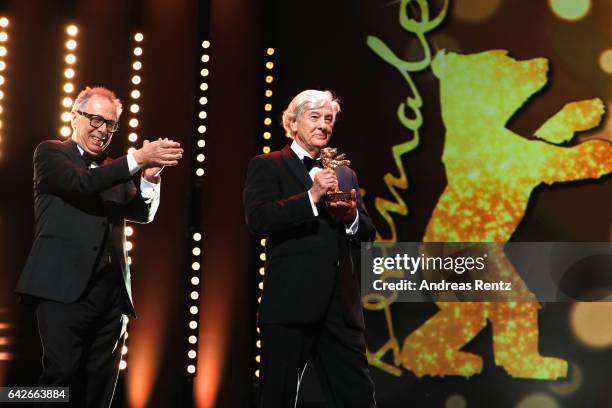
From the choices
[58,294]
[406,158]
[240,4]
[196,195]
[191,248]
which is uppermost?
[240,4]

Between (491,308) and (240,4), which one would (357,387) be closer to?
(491,308)

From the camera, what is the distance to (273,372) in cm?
209

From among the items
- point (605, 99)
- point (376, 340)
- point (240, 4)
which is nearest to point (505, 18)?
point (605, 99)

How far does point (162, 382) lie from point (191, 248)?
715 mm

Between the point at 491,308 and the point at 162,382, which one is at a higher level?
the point at 491,308

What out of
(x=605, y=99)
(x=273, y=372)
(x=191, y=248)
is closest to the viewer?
(x=273, y=372)

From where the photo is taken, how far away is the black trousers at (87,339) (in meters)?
2.20

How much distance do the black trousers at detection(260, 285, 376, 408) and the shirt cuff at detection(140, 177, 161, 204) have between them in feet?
2.28

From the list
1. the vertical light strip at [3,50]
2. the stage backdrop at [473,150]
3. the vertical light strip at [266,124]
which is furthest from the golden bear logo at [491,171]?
the vertical light strip at [3,50]

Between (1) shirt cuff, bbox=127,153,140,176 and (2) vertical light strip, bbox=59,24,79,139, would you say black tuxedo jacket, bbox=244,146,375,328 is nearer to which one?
(1) shirt cuff, bbox=127,153,140,176

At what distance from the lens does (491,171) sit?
3.63 metres

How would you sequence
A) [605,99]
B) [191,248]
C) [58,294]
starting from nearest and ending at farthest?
1. [58,294]
2. [191,248]
3. [605,99]

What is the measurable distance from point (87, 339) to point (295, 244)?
2.66 feet

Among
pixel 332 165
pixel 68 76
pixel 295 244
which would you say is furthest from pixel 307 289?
pixel 68 76
